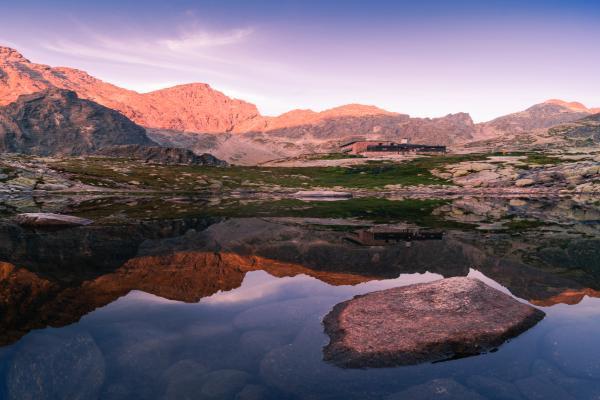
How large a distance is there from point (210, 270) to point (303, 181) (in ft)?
365

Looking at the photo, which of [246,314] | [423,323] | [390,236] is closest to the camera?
[423,323]

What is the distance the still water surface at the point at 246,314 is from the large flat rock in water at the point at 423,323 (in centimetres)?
52

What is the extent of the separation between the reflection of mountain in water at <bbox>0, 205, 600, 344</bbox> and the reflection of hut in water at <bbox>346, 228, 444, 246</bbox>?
0.93 feet

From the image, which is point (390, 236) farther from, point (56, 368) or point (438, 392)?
point (56, 368)

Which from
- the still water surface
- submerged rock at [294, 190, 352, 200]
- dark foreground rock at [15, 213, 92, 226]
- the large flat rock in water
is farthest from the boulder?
dark foreground rock at [15, 213, 92, 226]

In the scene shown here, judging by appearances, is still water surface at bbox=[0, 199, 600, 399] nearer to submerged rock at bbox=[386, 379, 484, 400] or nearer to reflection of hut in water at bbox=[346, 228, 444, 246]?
Result: submerged rock at bbox=[386, 379, 484, 400]

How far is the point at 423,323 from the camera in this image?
1471 centimetres

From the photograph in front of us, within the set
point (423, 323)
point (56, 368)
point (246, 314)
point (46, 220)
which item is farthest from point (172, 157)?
point (423, 323)

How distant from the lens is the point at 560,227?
45125mm

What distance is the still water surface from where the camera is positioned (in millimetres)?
10953

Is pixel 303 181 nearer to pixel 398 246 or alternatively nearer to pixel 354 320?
pixel 398 246

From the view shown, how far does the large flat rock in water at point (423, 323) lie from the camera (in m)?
12.9

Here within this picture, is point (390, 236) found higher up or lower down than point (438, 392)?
lower down

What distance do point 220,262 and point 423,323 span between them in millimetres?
14192
